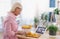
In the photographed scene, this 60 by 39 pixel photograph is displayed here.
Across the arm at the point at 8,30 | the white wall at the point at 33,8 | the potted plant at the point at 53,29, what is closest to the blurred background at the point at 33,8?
the white wall at the point at 33,8

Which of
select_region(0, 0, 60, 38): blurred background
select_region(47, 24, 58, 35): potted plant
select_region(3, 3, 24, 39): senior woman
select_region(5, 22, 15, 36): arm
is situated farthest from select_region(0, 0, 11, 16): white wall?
select_region(47, 24, 58, 35): potted plant

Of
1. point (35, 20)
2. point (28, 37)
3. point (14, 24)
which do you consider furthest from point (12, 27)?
point (35, 20)

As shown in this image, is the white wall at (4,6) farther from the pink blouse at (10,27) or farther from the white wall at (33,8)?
the pink blouse at (10,27)

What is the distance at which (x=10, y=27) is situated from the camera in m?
2.10

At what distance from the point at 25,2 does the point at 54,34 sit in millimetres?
1627

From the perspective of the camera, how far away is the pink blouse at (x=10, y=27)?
209cm

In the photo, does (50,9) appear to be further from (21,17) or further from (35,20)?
(21,17)

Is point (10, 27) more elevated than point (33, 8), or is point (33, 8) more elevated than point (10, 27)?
point (33, 8)

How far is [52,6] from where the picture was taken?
3.22 metres

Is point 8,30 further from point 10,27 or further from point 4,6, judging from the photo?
point 4,6

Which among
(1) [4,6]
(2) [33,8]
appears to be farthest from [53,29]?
(1) [4,6]

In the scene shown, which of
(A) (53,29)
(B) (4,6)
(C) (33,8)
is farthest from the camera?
(B) (4,6)

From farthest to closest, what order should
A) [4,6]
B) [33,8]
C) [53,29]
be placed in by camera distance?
1. [4,6]
2. [33,8]
3. [53,29]

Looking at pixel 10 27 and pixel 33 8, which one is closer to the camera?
pixel 10 27
